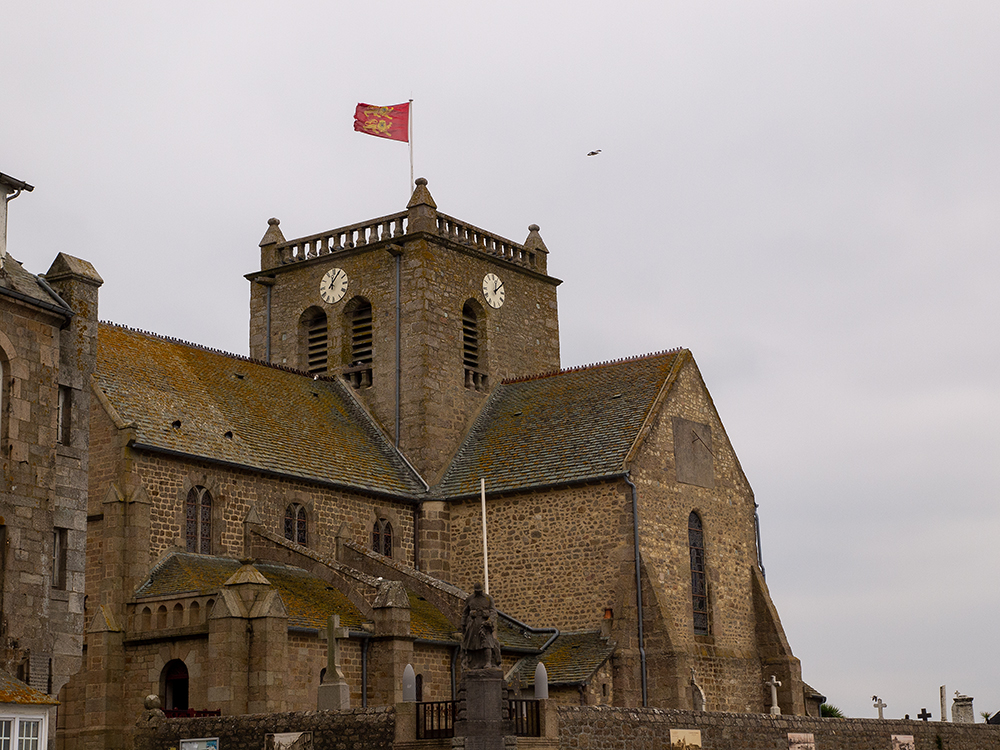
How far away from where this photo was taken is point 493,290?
46.4 metres

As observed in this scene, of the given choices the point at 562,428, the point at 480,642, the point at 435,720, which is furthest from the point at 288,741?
the point at 562,428

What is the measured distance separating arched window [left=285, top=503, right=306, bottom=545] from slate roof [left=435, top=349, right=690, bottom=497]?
4.98 m

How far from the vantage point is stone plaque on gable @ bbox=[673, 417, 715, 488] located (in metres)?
40.3

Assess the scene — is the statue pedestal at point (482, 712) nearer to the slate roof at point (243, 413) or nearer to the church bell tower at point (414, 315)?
the slate roof at point (243, 413)

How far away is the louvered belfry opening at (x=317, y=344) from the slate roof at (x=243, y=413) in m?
1.09

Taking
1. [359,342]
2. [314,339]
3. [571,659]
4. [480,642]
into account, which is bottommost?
[480,642]

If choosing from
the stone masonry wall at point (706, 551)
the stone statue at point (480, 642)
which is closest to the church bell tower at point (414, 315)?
the stone masonry wall at point (706, 551)

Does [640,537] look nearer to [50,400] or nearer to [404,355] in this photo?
[404,355]

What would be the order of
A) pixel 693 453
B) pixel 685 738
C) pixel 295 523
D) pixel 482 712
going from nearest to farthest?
pixel 482 712 → pixel 685 738 → pixel 295 523 → pixel 693 453

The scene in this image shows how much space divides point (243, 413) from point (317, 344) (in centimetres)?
820

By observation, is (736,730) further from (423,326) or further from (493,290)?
(493,290)

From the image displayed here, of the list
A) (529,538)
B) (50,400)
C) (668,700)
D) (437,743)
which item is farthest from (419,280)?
(437,743)

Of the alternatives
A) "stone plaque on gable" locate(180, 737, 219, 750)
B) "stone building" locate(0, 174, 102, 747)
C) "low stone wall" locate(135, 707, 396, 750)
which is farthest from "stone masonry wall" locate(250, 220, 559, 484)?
"stone plaque on gable" locate(180, 737, 219, 750)

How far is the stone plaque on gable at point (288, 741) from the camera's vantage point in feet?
81.7
